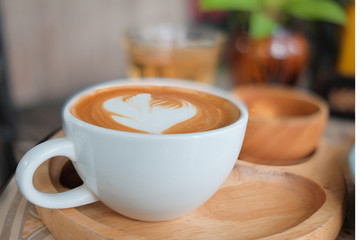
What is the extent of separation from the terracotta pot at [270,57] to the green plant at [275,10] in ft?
0.08

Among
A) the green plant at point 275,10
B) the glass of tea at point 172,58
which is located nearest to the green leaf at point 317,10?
the green plant at point 275,10

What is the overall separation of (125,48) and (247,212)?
1.77 ft

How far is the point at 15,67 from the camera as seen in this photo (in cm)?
102

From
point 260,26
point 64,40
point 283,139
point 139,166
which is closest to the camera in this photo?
point 139,166

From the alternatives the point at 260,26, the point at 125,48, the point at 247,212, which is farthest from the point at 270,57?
the point at 247,212

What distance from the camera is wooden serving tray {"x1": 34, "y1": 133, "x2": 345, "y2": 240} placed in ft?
0.99

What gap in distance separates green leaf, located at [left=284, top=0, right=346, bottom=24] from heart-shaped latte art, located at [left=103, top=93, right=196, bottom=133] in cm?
51

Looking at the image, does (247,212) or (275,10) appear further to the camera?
(275,10)

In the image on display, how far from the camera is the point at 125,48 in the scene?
797 millimetres

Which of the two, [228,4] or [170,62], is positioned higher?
[228,4]

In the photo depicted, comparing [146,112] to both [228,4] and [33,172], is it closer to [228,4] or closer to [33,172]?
[33,172]

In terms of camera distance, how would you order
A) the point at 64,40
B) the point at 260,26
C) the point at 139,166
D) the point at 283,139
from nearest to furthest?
the point at 139,166, the point at 283,139, the point at 260,26, the point at 64,40

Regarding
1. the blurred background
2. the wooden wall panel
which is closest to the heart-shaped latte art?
the blurred background

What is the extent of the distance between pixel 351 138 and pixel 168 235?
46cm
